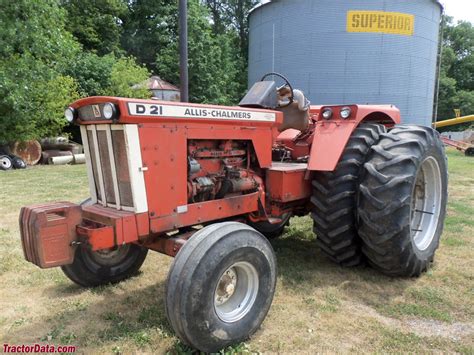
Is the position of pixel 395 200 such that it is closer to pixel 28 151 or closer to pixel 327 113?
pixel 327 113

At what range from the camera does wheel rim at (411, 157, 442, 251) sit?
4.58m

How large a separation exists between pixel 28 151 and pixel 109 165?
531 inches

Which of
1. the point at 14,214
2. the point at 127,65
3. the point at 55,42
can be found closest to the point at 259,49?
the point at 127,65

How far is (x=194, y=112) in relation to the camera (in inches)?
128

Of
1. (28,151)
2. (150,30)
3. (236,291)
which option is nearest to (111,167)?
(236,291)

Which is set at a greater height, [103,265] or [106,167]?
[106,167]

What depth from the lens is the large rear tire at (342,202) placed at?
4.00 m

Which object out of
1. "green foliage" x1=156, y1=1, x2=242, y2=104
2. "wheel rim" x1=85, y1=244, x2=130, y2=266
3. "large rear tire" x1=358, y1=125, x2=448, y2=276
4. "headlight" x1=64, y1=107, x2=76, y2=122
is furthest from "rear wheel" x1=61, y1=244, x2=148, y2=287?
"green foliage" x1=156, y1=1, x2=242, y2=104

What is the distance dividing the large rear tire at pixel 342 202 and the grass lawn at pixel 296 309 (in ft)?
0.98

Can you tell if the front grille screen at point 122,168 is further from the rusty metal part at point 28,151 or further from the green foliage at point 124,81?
the green foliage at point 124,81

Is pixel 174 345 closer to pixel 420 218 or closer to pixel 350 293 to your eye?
pixel 350 293

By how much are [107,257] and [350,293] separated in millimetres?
2240

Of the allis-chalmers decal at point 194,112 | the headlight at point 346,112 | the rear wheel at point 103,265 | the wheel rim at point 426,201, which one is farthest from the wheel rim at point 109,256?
the wheel rim at point 426,201

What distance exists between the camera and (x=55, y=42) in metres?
14.7
